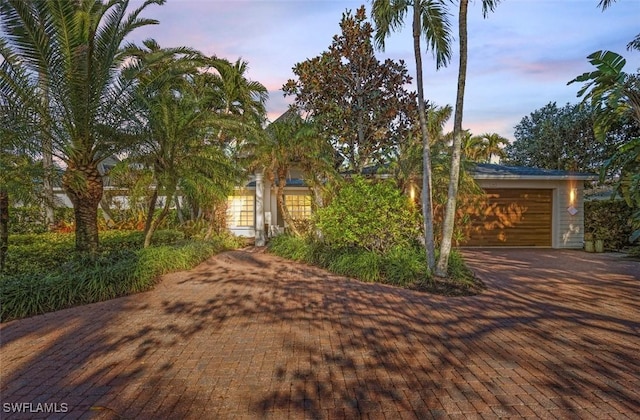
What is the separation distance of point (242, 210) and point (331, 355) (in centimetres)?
1427

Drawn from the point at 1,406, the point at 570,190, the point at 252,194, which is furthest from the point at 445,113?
the point at 1,406

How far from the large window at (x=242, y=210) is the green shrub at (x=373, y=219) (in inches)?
338

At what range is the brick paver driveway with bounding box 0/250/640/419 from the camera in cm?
312

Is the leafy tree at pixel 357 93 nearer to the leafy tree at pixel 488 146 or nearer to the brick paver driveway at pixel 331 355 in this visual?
the brick paver driveway at pixel 331 355

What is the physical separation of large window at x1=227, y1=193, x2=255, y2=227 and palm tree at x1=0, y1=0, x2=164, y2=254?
9.20m

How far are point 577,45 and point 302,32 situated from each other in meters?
7.55

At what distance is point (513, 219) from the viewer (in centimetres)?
1467

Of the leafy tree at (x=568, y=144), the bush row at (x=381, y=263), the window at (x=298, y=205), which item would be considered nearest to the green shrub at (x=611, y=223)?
the leafy tree at (x=568, y=144)

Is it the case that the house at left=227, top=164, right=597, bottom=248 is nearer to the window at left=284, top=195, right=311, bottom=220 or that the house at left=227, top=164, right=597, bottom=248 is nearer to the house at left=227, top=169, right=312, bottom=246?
the house at left=227, top=169, right=312, bottom=246

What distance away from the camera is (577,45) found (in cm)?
1028

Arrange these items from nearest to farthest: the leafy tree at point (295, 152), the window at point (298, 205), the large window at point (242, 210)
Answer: the leafy tree at point (295, 152)
the window at point (298, 205)
the large window at point (242, 210)

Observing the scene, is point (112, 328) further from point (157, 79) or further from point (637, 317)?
point (637, 317)

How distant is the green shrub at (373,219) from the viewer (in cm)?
926

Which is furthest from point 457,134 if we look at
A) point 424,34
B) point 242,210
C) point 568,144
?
point 568,144
